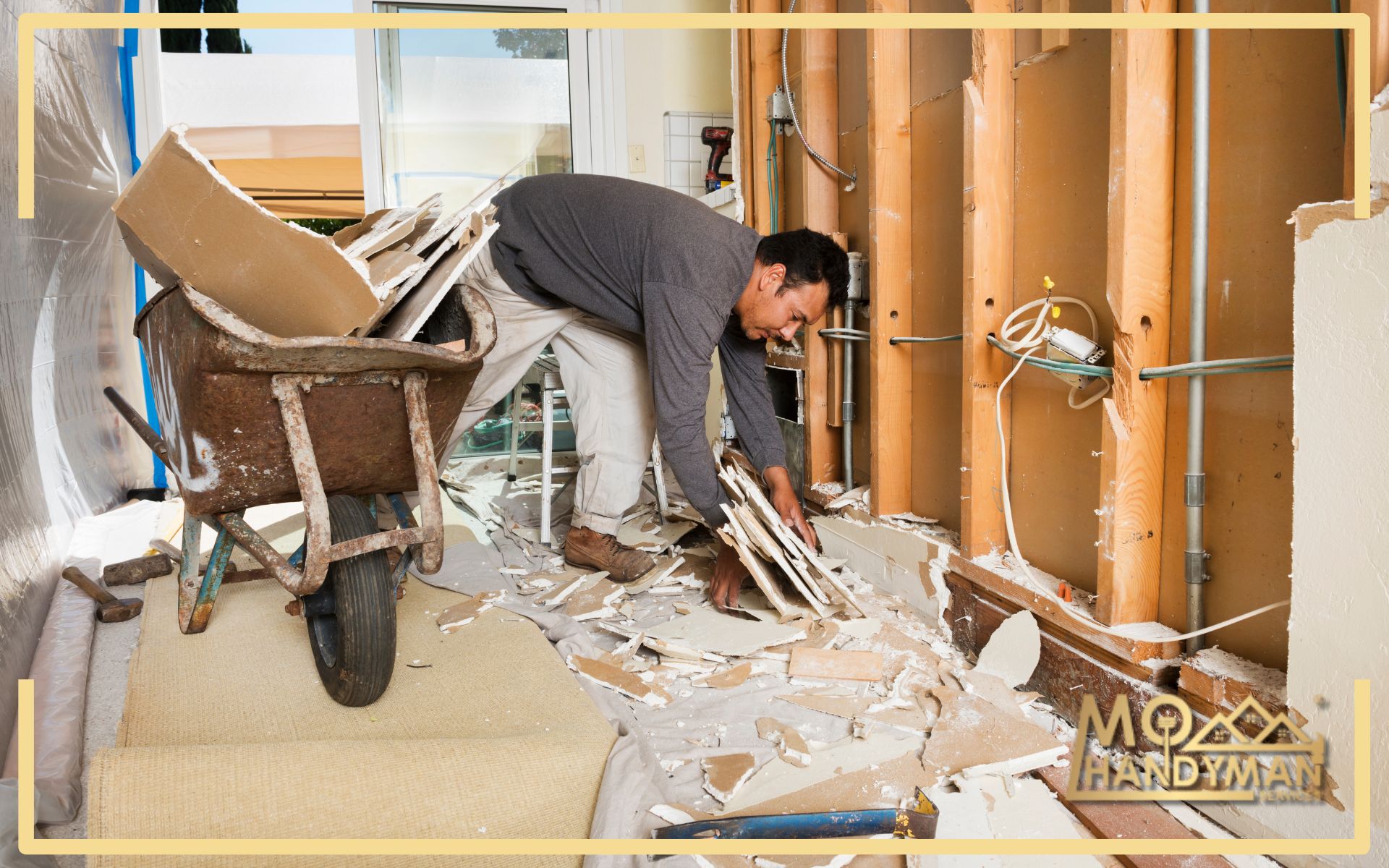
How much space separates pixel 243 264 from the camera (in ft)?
5.48

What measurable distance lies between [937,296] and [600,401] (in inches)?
47.0

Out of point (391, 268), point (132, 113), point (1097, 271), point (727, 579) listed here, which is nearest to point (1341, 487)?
point (1097, 271)

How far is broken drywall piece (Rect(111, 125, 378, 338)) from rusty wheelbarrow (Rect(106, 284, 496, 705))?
0.22ft

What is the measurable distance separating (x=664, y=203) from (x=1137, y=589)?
5.16 feet

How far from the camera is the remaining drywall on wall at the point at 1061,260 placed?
6.16ft

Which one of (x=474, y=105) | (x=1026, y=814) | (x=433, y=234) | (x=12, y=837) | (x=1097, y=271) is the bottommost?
(x=1026, y=814)

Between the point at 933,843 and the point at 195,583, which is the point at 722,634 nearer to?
the point at 933,843

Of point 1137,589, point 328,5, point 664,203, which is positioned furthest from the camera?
point 328,5

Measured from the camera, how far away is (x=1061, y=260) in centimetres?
201

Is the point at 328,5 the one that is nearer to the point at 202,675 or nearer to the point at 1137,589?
the point at 202,675

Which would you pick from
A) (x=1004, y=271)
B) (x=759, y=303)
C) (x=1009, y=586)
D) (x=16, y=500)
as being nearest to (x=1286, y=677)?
(x=1009, y=586)

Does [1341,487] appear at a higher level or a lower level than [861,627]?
higher

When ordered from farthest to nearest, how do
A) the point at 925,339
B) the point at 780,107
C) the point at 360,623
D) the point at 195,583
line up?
the point at 780,107, the point at 925,339, the point at 195,583, the point at 360,623

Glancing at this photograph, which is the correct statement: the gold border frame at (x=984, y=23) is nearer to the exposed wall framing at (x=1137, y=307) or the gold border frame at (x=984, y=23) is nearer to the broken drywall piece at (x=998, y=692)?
the exposed wall framing at (x=1137, y=307)
